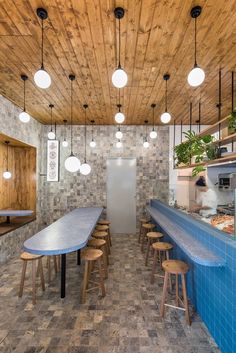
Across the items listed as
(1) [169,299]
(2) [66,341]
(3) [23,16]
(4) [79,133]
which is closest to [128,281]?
(1) [169,299]

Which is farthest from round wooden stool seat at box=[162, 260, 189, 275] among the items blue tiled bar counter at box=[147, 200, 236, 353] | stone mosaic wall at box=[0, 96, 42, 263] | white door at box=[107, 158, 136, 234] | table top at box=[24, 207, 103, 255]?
white door at box=[107, 158, 136, 234]

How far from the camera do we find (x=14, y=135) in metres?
4.39

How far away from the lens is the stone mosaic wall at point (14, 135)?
155 inches

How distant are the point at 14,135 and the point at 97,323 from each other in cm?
385

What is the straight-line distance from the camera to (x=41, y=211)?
5.92m

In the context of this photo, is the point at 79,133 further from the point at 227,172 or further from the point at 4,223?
the point at 227,172

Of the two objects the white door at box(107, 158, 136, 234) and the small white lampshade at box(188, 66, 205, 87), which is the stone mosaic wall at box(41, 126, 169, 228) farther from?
the small white lampshade at box(188, 66, 205, 87)

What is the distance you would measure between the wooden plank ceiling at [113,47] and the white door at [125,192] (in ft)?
7.39

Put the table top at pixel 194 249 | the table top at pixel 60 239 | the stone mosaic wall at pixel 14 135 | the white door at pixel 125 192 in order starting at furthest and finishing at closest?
the white door at pixel 125 192 < the stone mosaic wall at pixel 14 135 < the table top at pixel 60 239 < the table top at pixel 194 249

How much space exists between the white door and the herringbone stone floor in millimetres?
2767

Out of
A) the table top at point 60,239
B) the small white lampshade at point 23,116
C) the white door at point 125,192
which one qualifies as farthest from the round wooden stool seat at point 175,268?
the white door at point 125,192

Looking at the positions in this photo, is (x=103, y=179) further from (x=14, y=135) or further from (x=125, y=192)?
(x=14, y=135)

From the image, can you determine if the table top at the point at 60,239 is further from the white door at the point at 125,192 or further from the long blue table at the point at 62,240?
the white door at the point at 125,192

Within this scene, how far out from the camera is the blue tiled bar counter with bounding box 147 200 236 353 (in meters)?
1.78
